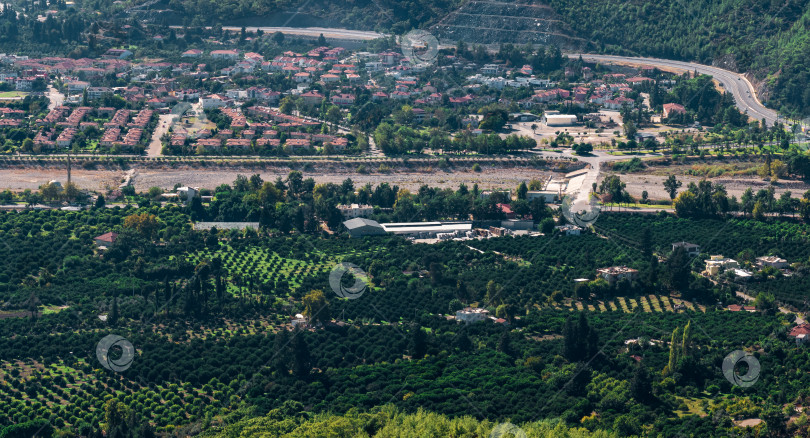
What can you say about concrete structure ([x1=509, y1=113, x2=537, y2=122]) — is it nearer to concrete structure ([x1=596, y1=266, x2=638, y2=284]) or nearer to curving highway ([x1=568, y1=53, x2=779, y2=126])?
curving highway ([x1=568, y1=53, x2=779, y2=126])

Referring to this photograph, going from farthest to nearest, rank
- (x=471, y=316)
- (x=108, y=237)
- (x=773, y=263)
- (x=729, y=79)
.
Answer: (x=729, y=79), (x=108, y=237), (x=773, y=263), (x=471, y=316)

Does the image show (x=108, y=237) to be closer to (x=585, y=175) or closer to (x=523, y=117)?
(x=585, y=175)

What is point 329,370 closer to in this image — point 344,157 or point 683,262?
point 683,262

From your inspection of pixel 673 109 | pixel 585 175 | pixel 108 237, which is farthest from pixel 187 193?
pixel 673 109

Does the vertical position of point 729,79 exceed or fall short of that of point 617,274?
it exceeds it

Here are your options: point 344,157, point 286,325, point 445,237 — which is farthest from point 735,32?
→ point 286,325

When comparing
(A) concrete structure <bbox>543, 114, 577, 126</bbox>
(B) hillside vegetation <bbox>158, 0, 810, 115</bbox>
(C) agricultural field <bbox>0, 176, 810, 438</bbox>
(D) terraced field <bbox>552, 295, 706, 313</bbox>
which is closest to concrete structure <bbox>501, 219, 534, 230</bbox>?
(C) agricultural field <bbox>0, 176, 810, 438</bbox>

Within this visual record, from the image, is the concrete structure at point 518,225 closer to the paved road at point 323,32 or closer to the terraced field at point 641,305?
the terraced field at point 641,305
